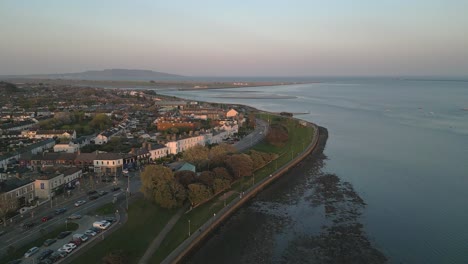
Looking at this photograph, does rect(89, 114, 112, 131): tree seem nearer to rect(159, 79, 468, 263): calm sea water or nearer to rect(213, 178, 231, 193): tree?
rect(213, 178, 231, 193): tree

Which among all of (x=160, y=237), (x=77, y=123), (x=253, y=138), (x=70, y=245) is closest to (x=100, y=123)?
(x=77, y=123)

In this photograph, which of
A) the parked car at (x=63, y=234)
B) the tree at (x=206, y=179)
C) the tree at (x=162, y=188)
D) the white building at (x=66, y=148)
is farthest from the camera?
the white building at (x=66, y=148)

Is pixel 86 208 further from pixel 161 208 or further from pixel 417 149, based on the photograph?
pixel 417 149

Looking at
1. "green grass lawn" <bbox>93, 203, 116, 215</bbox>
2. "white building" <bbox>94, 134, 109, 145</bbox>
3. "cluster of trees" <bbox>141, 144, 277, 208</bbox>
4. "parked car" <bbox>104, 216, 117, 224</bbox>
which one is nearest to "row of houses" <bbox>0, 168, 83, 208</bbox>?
"green grass lawn" <bbox>93, 203, 116, 215</bbox>

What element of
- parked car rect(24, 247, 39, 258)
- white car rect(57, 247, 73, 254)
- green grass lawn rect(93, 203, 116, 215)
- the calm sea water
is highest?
white car rect(57, 247, 73, 254)

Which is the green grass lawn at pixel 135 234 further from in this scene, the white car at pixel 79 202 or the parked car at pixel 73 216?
the white car at pixel 79 202

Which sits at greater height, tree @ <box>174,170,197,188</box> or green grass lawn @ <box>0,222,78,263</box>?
tree @ <box>174,170,197,188</box>

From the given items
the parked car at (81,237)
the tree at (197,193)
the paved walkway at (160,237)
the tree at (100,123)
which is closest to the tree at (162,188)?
the tree at (197,193)
